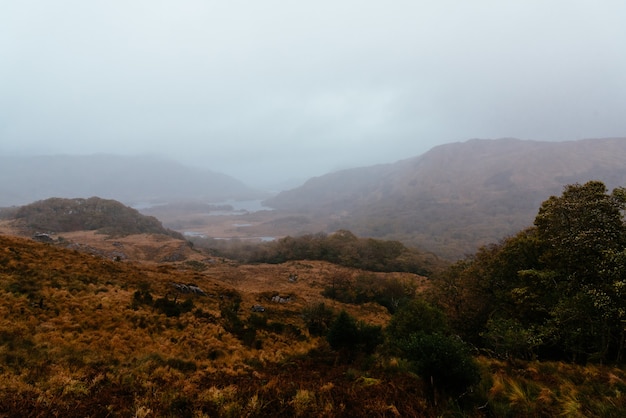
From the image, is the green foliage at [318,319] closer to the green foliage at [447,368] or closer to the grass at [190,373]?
the grass at [190,373]

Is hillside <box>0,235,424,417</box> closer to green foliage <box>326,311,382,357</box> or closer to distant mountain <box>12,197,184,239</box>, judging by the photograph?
green foliage <box>326,311,382,357</box>

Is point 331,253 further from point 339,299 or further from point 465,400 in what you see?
point 465,400

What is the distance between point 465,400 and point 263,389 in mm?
7543

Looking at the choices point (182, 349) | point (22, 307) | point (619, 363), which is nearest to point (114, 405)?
point (182, 349)

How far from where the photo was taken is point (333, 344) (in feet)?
62.4

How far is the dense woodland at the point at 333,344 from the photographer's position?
10461 mm

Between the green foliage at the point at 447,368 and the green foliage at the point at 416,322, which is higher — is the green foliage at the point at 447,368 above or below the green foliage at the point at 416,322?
above

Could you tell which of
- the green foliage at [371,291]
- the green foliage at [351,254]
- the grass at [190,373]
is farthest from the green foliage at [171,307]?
the green foliage at [351,254]

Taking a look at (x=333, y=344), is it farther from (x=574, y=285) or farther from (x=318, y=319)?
(x=574, y=285)

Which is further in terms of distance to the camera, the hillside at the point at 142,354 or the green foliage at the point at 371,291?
the green foliage at the point at 371,291

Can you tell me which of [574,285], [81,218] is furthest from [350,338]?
[81,218]

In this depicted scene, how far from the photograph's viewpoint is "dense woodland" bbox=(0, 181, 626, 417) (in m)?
10.5

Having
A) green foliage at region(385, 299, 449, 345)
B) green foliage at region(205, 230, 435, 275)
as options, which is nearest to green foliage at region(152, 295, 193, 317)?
green foliage at region(385, 299, 449, 345)

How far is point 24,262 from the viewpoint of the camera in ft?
79.4
